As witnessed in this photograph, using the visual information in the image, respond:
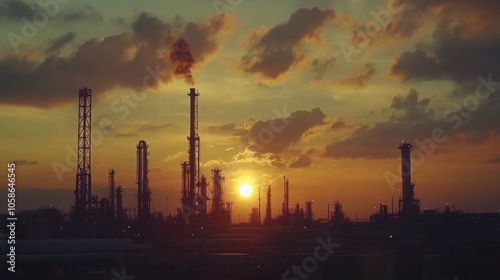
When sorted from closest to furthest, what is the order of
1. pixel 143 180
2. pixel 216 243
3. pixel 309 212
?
1. pixel 216 243
2. pixel 143 180
3. pixel 309 212

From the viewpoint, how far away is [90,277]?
47.4 meters

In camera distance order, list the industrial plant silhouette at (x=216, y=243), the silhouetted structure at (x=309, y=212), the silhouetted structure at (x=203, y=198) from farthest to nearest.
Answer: the silhouetted structure at (x=309, y=212) < the silhouetted structure at (x=203, y=198) < the industrial plant silhouette at (x=216, y=243)

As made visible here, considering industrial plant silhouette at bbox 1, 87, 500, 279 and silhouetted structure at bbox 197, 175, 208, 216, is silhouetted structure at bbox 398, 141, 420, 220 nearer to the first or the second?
industrial plant silhouette at bbox 1, 87, 500, 279

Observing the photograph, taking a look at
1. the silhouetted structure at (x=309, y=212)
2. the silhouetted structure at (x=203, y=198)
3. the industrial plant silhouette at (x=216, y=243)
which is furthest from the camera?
the silhouetted structure at (x=309, y=212)

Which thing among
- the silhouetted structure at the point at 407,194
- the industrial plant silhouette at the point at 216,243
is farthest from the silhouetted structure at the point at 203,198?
the silhouetted structure at the point at 407,194

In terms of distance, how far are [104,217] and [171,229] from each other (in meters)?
8.06

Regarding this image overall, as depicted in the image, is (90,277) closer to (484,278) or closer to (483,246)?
(484,278)

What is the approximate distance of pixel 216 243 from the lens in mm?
69750

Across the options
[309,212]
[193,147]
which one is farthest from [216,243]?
[309,212]

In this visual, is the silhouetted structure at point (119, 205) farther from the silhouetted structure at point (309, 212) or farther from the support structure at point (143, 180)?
the silhouetted structure at point (309, 212)

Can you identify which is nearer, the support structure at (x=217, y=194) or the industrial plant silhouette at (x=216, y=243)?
the industrial plant silhouette at (x=216, y=243)

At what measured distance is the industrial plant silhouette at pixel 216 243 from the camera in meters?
49.4

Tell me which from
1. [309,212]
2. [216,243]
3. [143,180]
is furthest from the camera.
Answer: [309,212]

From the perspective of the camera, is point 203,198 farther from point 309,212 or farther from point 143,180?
point 309,212
